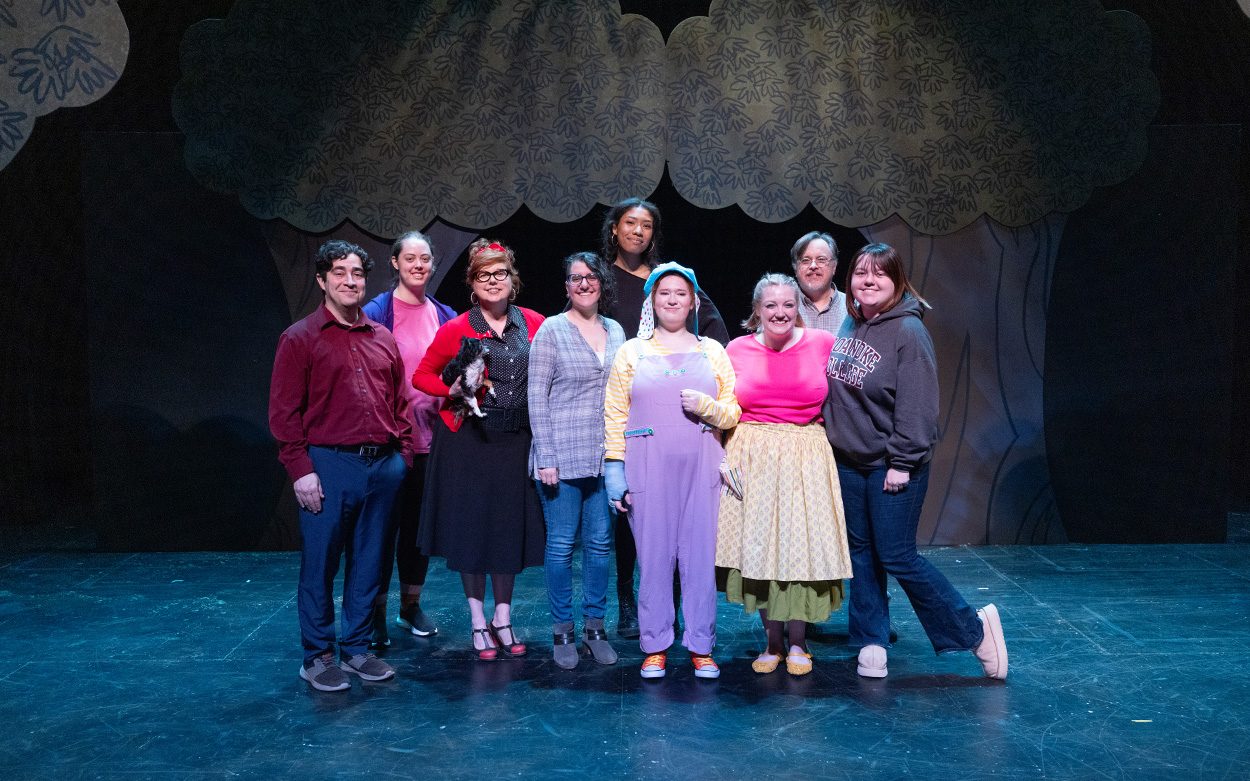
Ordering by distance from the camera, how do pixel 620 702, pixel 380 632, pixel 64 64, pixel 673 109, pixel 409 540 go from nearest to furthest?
pixel 620 702 < pixel 380 632 < pixel 409 540 < pixel 64 64 < pixel 673 109

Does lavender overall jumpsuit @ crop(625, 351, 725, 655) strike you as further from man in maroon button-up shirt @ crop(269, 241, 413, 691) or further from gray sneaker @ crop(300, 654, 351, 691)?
gray sneaker @ crop(300, 654, 351, 691)

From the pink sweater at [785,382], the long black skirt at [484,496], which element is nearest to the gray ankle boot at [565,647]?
the long black skirt at [484,496]

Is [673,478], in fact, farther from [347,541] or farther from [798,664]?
[347,541]

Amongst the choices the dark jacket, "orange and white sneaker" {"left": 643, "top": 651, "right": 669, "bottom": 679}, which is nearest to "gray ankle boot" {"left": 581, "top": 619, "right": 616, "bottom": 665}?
"orange and white sneaker" {"left": 643, "top": 651, "right": 669, "bottom": 679}

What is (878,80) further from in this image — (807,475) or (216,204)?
(216,204)

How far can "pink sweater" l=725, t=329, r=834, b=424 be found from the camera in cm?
324

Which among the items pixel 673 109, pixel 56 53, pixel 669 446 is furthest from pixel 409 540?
pixel 56 53

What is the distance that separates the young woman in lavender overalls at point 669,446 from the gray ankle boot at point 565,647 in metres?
0.37

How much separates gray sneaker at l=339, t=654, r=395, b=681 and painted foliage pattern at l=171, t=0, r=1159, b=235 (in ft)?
8.55

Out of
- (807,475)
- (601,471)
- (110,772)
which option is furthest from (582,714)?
(110,772)

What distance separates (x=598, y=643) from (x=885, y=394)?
1417 millimetres

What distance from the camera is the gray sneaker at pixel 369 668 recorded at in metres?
3.36

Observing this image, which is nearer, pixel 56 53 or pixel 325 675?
pixel 325 675

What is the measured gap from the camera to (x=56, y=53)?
171 inches
